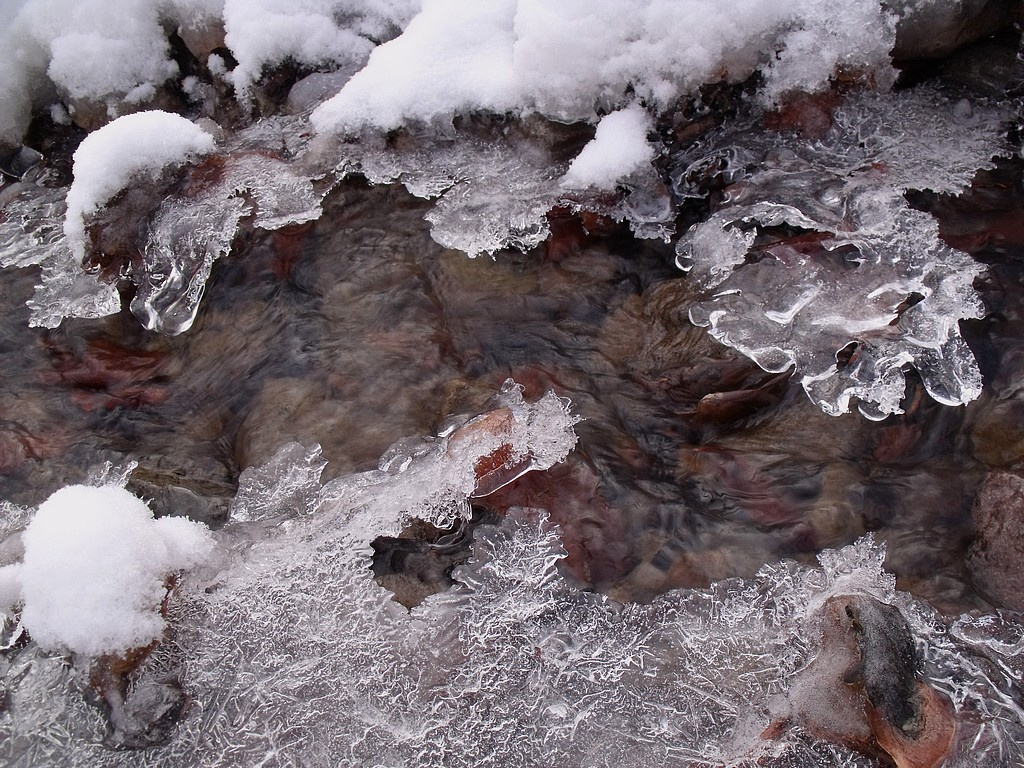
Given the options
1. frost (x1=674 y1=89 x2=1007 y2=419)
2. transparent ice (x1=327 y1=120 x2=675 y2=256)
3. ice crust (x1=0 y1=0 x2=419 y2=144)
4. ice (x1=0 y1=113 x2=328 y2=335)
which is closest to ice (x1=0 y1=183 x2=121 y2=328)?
ice (x1=0 y1=113 x2=328 y2=335)

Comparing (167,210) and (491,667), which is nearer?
(491,667)

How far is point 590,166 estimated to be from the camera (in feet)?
8.79

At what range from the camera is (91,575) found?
76.4 inches

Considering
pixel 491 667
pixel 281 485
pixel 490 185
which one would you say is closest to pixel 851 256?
pixel 490 185

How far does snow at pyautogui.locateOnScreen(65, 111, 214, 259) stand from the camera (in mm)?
2840

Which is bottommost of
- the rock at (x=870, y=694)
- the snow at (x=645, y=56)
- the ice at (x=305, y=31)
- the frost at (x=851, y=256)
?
the rock at (x=870, y=694)

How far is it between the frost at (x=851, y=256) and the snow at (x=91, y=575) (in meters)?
1.90

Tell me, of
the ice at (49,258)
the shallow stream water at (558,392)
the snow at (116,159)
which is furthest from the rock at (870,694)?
the snow at (116,159)

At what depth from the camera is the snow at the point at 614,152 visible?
2658 mm

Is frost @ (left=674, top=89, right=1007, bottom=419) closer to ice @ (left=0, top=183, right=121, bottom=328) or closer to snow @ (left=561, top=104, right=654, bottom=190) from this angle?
snow @ (left=561, top=104, right=654, bottom=190)

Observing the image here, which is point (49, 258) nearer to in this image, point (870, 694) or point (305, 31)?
point (305, 31)

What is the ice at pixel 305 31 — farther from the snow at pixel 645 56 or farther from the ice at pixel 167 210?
the snow at pixel 645 56

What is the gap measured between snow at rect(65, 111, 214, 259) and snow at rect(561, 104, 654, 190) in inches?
65.1

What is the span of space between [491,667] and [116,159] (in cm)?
244
